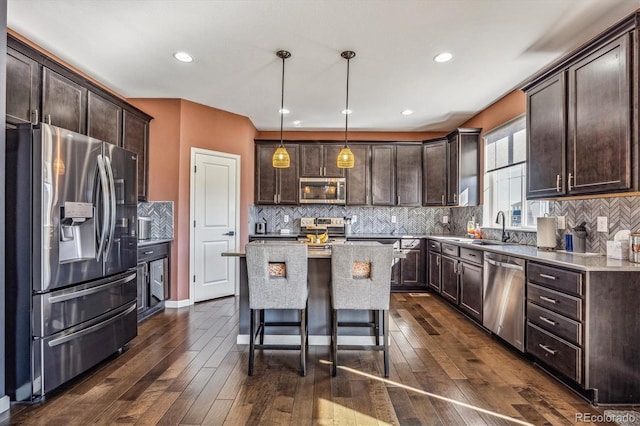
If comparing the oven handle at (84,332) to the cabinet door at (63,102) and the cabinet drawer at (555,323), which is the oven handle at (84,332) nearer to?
the cabinet door at (63,102)

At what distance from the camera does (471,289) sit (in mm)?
3846

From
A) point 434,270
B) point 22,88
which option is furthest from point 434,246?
point 22,88

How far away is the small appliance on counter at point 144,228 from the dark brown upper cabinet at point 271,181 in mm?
1893

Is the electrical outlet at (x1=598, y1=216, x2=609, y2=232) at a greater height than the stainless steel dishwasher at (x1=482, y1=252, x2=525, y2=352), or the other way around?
the electrical outlet at (x1=598, y1=216, x2=609, y2=232)

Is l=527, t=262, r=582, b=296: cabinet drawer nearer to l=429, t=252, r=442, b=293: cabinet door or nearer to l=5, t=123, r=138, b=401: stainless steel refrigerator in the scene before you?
l=429, t=252, r=442, b=293: cabinet door

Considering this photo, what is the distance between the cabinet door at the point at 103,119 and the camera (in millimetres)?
3422

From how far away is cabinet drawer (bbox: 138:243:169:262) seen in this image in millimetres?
3717

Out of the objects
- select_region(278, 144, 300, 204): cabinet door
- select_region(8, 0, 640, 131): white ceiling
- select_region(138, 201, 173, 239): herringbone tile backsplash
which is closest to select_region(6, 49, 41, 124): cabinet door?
select_region(8, 0, 640, 131): white ceiling

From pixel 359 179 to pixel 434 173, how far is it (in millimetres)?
1252

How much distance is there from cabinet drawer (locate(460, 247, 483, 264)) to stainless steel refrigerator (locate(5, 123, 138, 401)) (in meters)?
3.56

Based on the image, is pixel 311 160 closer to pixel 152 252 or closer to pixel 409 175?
pixel 409 175

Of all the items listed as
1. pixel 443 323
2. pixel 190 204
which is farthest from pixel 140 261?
pixel 443 323

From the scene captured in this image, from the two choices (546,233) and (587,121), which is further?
(546,233)

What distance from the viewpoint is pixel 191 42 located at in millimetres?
2975
